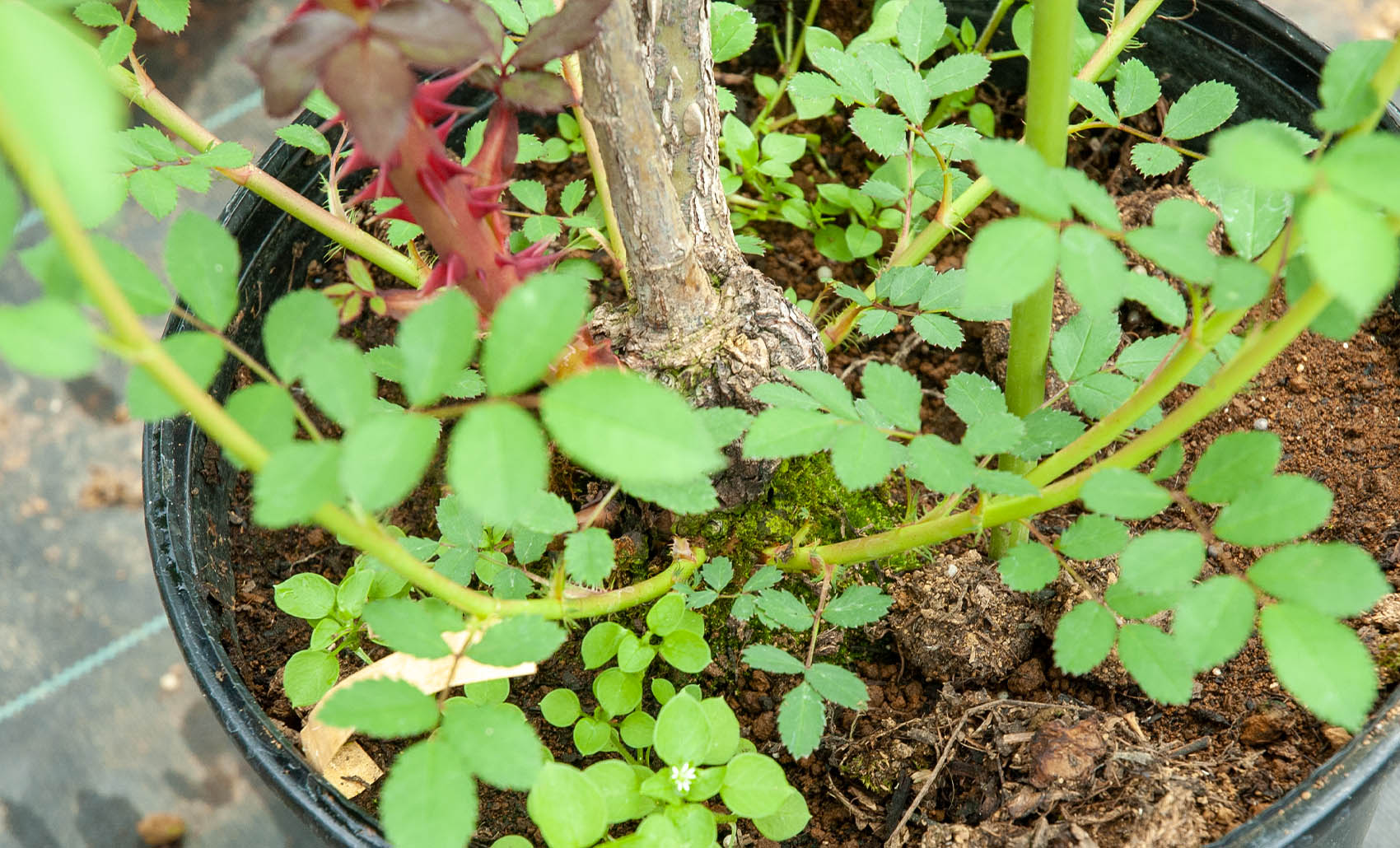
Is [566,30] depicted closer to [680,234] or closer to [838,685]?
[680,234]

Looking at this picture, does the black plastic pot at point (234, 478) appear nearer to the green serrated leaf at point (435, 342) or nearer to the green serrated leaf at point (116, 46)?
the green serrated leaf at point (116, 46)

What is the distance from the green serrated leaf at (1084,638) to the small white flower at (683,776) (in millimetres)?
266

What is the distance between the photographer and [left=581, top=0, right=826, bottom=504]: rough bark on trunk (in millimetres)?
682

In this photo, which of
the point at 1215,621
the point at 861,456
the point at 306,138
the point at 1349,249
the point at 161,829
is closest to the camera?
the point at 1349,249

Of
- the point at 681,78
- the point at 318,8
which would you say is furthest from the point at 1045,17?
the point at 318,8

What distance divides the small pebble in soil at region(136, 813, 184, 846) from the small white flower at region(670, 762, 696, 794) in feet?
3.58

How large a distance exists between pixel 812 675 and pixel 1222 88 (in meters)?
0.57

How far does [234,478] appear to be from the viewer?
1.06 meters

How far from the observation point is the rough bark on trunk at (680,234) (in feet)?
2.24

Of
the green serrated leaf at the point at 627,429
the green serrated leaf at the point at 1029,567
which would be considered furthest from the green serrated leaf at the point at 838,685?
the green serrated leaf at the point at 627,429

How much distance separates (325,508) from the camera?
50cm

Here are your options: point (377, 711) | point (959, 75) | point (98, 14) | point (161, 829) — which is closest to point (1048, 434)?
point (959, 75)

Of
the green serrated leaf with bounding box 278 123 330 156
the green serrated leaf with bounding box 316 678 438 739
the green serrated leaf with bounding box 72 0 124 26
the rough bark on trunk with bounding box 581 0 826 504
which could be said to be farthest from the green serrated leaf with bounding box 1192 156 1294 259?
the green serrated leaf with bounding box 72 0 124 26

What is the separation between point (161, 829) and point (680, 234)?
4.10 feet
